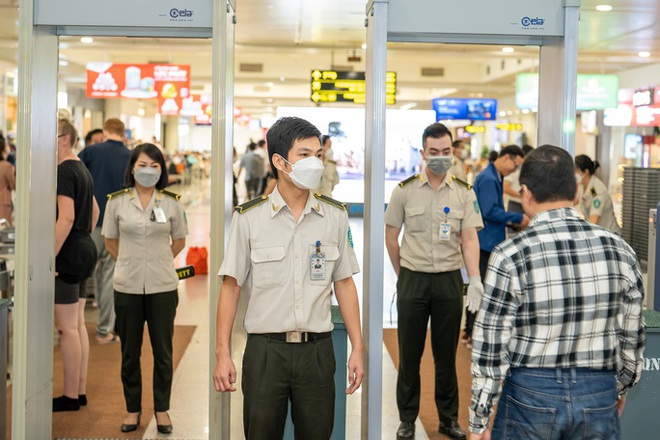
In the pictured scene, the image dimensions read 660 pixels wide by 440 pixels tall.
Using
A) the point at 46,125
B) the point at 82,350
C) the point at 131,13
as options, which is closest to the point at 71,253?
the point at 82,350

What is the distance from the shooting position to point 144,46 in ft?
46.9

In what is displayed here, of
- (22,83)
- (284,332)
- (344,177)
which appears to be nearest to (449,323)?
(284,332)

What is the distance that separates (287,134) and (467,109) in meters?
16.7

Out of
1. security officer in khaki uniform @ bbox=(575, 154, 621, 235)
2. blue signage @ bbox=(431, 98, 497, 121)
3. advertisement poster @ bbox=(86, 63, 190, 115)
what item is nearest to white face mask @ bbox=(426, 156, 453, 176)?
security officer in khaki uniform @ bbox=(575, 154, 621, 235)

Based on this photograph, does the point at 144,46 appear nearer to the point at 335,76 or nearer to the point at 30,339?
the point at 335,76

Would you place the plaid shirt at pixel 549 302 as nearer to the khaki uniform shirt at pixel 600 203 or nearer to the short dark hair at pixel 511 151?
the short dark hair at pixel 511 151

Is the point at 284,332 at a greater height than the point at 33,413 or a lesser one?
greater

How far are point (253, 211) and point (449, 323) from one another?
6.37 feet

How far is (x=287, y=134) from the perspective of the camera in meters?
3.08

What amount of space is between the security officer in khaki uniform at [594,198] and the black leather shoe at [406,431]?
4658mm

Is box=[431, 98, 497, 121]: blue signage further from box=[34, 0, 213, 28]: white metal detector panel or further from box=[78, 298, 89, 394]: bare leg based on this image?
box=[34, 0, 213, 28]: white metal detector panel

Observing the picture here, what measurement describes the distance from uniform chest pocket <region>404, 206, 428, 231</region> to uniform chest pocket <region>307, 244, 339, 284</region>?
1.67 m

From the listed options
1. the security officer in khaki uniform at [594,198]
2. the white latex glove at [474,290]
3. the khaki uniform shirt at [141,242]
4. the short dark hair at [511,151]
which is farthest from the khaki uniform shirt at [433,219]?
the security officer in khaki uniform at [594,198]

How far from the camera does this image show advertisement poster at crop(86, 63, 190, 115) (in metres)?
14.1
